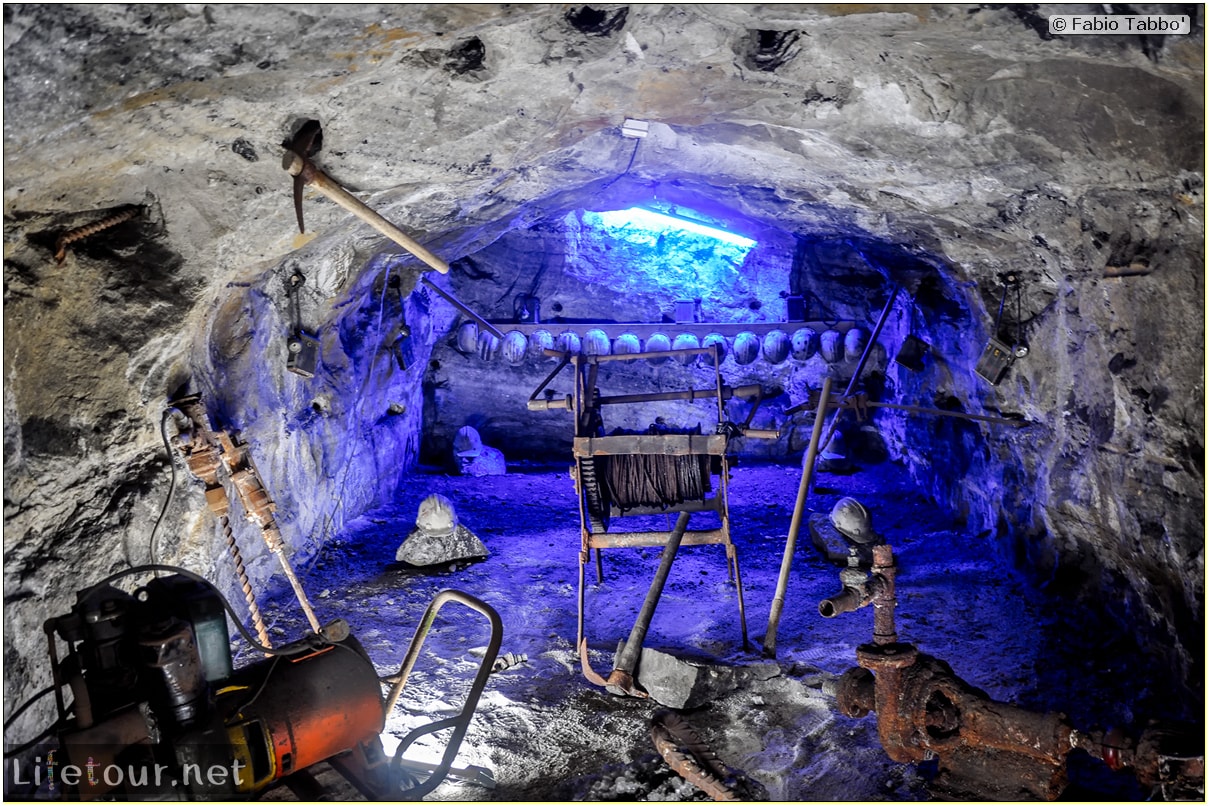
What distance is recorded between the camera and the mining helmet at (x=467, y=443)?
9.95 m

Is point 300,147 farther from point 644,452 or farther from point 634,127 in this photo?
point 644,452

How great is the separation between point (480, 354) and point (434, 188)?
4.22 metres

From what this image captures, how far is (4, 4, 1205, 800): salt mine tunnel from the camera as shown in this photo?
3.51m

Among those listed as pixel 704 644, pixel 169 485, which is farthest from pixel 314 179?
pixel 704 644

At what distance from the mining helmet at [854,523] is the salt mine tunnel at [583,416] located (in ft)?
0.11

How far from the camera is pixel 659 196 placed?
8.30 metres

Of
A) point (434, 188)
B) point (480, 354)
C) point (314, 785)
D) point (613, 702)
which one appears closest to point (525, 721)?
point (613, 702)

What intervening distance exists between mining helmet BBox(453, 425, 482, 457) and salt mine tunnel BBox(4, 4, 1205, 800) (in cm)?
220

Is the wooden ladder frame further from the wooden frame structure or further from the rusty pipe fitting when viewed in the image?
the rusty pipe fitting

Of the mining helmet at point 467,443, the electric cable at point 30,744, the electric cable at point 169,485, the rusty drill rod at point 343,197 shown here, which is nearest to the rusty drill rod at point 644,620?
the rusty drill rod at point 343,197

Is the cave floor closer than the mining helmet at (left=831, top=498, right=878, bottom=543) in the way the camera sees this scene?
Yes

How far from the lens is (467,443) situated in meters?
10.0

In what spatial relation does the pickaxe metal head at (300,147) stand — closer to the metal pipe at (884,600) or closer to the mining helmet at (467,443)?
the metal pipe at (884,600)

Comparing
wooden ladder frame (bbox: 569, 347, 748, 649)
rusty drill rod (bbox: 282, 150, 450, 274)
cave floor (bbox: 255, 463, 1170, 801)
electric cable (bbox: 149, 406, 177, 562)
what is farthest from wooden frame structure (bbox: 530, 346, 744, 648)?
electric cable (bbox: 149, 406, 177, 562)
